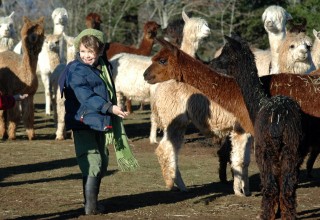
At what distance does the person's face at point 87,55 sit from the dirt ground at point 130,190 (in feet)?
4.71

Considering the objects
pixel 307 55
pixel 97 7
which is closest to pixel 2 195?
pixel 307 55

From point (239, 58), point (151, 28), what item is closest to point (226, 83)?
point (239, 58)

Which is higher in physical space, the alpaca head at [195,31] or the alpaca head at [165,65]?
the alpaca head at [195,31]

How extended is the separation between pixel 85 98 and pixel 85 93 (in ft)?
0.16

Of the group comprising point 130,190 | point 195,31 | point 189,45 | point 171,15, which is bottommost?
point 130,190

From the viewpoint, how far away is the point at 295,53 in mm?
10633

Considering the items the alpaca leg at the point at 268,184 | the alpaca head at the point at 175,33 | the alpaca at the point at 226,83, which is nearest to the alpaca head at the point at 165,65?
the alpaca at the point at 226,83

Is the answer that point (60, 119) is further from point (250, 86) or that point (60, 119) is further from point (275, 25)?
point (250, 86)

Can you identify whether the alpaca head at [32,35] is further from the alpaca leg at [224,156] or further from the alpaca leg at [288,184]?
the alpaca leg at [288,184]

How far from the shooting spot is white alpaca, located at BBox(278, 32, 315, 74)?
10.6 metres

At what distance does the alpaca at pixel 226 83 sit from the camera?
305 inches

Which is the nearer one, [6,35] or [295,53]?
[295,53]

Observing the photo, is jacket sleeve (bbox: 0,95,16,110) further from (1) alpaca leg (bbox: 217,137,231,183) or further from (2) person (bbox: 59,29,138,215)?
(1) alpaca leg (bbox: 217,137,231,183)

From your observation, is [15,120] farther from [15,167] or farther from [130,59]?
[15,167]
